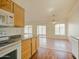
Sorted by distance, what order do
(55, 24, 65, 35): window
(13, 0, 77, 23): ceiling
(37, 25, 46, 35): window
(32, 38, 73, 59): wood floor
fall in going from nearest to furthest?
1. (32, 38, 73, 59): wood floor
2. (13, 0, 77, 23): ceiling
3. (55, 24, 65, 35): window
4. (37, 25, 46, 35): window

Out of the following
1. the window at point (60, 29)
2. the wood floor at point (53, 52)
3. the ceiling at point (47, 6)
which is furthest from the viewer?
the window at point (60, 29)

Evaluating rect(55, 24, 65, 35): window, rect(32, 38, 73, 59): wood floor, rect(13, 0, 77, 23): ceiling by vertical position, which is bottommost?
rect(32, 38, 73, 59): wood floor

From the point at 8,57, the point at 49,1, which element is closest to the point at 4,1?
the point at 8,57

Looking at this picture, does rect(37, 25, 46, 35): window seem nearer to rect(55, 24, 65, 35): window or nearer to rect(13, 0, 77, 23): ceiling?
rect(55, 24, 65, 35): window

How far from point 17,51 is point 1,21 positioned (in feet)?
2.30

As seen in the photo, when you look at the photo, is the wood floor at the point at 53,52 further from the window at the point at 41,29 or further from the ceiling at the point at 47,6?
the window at the point at 41,29

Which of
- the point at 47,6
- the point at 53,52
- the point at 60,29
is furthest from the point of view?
the point at 60,29

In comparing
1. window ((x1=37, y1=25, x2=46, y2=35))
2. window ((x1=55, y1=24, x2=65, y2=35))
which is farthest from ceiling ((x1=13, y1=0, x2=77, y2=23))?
window ((x1=37, y1=25, x2=46, y2=35))

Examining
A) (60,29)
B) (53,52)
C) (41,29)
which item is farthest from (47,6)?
(41,29)

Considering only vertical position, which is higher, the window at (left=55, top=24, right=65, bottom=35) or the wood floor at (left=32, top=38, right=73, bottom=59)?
the window at (left=55, top=24, right=65, bottom=35)

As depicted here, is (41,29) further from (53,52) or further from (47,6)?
(53,52)

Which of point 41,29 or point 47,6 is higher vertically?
point 47,6

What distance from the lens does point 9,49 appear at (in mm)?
1626

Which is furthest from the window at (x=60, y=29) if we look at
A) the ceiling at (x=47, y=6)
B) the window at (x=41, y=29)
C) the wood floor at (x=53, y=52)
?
the wood floor at (x=53, y=52)
